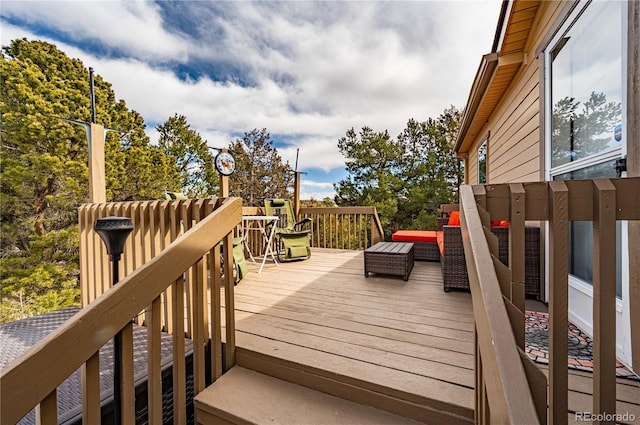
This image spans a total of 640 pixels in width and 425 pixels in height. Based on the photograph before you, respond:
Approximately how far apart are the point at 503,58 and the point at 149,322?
4.22 meters

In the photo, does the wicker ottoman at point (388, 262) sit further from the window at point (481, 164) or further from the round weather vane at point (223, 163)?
the window at point (481, 164)

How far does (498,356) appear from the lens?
0.62 m

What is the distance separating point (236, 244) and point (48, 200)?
10.5 m

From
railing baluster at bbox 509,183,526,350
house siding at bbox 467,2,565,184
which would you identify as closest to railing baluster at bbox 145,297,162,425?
railing baluster at bbox 509,183,526,350

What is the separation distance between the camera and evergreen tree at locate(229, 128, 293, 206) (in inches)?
591

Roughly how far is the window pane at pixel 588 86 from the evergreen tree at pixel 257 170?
13369mm

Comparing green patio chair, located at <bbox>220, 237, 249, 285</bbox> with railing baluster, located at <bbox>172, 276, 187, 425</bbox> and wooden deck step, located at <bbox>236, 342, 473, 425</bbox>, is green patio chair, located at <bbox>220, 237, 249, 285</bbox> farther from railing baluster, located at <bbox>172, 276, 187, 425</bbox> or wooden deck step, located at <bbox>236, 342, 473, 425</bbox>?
railing baluster, located at <bbox>172, 276, 187, 425</bbox>

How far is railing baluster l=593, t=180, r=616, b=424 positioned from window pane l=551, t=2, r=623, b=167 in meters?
1.14

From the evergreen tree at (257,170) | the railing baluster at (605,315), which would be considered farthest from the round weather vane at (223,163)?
the evergreen tree at (257,170)

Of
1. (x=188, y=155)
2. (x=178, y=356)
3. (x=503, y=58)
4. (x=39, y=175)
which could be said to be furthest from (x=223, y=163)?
(x=188, y=155)

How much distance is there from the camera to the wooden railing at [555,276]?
0.77 meters

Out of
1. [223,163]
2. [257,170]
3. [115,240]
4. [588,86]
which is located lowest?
[115,240]

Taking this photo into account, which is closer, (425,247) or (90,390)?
(90,390)

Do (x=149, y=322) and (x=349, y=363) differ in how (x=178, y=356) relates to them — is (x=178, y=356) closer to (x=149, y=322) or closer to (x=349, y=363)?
(x=149, y=322)
